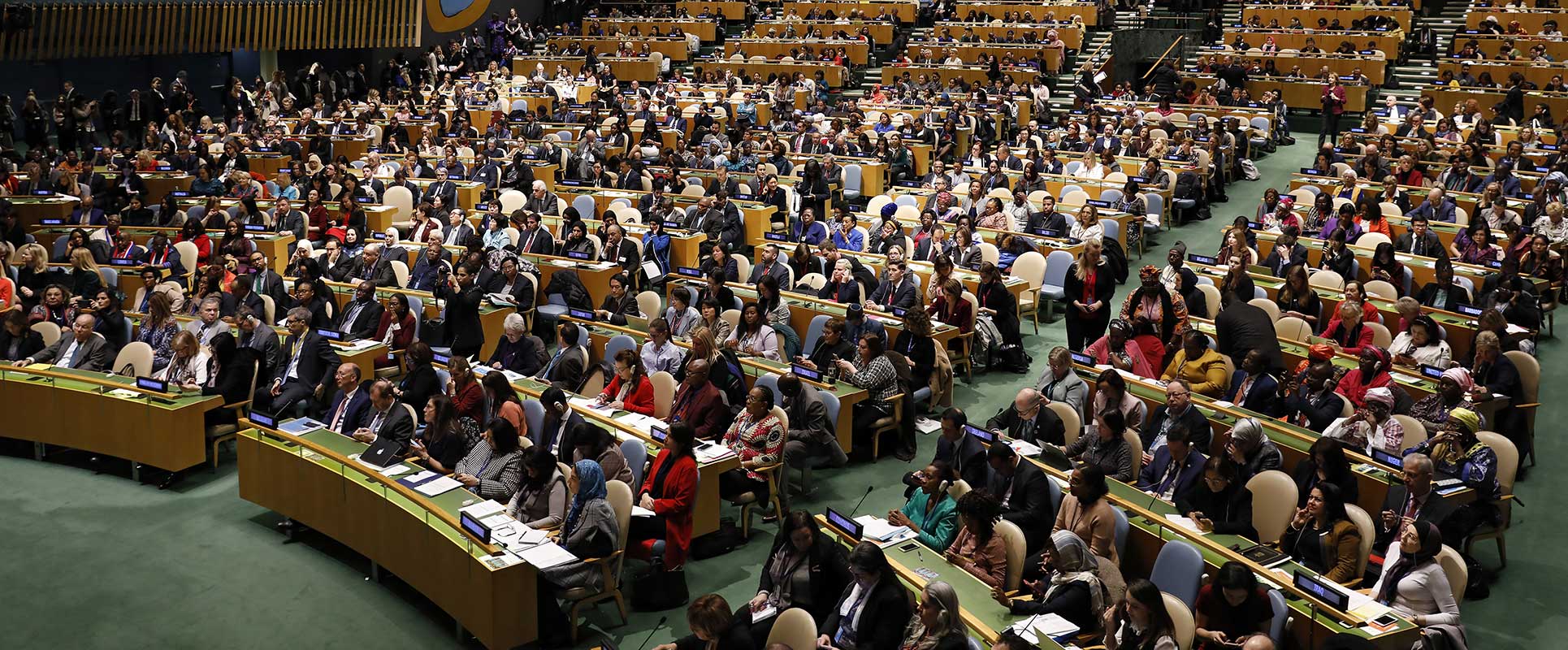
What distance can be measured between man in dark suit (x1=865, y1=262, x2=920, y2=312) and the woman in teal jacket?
4025mm

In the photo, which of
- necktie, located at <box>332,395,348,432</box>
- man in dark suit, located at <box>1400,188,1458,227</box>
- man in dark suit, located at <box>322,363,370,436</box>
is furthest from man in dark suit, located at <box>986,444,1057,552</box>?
man in dark suit, located at <box>1400,188,1458,227</box>

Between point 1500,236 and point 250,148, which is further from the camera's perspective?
point 250,148

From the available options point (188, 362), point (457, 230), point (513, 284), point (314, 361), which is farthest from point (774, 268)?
point (188, 362)

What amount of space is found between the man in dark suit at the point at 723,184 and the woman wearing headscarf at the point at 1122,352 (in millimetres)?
7542

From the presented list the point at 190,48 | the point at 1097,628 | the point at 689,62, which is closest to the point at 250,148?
the point at 190,48

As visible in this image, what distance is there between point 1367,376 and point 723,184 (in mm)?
9650

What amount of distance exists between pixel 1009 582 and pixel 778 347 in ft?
13.7

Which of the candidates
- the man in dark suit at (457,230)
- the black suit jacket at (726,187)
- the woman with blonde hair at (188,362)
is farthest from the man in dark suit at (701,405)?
the black suit jacket at (726,187)

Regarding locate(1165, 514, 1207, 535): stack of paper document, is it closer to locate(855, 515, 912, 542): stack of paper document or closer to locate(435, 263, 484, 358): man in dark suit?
locate(855, 515, 912, 542): stack of paper document

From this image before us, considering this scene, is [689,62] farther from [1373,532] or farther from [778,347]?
[1373,532]

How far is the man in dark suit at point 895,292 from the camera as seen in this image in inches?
462

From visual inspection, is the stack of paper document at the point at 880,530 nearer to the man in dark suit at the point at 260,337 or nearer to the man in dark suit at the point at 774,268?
the man in dark suit at the point at 774,268

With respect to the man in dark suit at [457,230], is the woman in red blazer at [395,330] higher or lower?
lower

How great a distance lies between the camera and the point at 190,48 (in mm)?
26375
